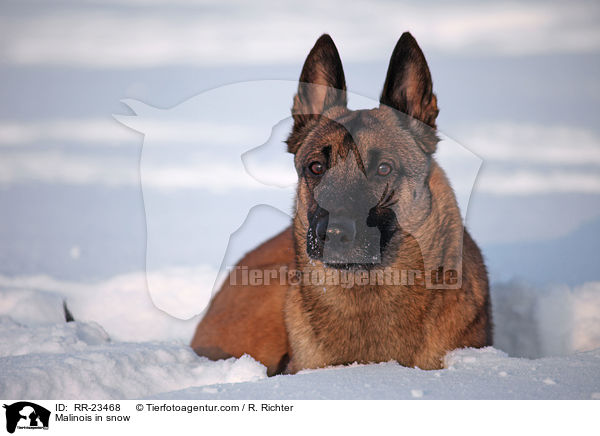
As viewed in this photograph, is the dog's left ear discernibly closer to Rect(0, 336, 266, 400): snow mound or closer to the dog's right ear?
the dog's right ear

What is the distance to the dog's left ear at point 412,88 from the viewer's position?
3.93 meters

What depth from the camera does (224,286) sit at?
641 cm

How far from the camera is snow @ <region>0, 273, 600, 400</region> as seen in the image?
126 inches

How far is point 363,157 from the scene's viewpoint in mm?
3959

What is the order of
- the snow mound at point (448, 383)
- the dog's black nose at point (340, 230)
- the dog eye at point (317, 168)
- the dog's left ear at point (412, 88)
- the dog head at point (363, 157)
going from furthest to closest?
the dog eye at point (317, 168) < the dog's left ear at point (412, 88) < the dog head at point (363, 157) < the dog's black nose at point (340, 230) < the snow mound at point (448, 383)

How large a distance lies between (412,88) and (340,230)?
1.28 meters

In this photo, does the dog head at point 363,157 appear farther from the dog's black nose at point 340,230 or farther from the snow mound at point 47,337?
the snow mound at point 47,337

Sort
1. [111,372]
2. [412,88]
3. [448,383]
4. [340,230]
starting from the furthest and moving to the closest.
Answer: [412,88] < [111,372] < [340,230] < [448,383]

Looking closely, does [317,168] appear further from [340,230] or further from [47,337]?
[47,337]

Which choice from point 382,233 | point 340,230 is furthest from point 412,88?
point 340,230

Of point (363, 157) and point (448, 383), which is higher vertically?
point (363, 157)

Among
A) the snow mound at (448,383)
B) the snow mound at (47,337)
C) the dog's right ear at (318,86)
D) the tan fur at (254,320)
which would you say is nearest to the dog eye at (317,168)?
the dog's right ear at (318,86)

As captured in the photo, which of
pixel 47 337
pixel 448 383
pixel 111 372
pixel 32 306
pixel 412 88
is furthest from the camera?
pixel 32 306

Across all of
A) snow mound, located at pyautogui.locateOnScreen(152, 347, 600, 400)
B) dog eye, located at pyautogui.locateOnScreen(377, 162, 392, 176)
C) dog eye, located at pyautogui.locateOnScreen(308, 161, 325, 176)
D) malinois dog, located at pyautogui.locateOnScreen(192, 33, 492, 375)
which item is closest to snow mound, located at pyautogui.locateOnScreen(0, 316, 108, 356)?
snow mound, located at pyautogui.locateOnScreen(152, 347, 600, 400)
